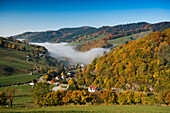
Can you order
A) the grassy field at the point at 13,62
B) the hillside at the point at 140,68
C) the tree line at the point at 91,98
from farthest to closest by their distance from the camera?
the grassy field at the point at 13,62 < the hillside at the point at 140,68 < the tree line at the point at 91,98

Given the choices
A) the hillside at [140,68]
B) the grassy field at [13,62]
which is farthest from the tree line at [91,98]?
the grassy field at [13,62]

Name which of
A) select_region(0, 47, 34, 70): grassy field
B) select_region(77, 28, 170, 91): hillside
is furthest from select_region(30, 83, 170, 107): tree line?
select_region(0, 47, 34, 70): grassy field

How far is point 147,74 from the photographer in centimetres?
8925

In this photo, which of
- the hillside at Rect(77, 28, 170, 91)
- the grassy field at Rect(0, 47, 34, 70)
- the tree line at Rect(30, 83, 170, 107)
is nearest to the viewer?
the tree line at Rect(30, 83, 170, 107)

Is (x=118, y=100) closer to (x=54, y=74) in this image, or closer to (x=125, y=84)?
(x=125, y=84)

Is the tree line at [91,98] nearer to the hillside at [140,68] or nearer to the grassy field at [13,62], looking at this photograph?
the hillside at [140,68]

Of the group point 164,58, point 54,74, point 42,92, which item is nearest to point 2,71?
point 54,74

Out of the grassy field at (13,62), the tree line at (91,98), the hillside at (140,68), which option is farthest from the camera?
the grassy field at (13,62)

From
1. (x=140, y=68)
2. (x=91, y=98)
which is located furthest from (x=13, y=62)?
(x=140, y=68)

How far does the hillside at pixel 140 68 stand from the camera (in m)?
84.7

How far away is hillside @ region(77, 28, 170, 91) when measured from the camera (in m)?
84.7

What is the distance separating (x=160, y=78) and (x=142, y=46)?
1311 inches

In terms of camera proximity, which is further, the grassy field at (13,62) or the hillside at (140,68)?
the grassy field at (13,62)

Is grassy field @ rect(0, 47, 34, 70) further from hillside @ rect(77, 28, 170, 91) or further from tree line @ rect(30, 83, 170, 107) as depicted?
tree line @ rect(30, 83, 170, 107)
